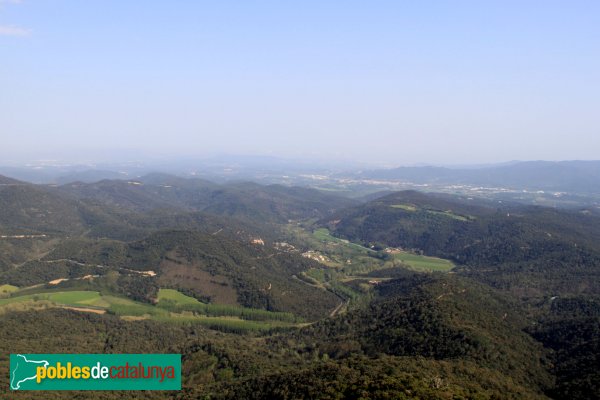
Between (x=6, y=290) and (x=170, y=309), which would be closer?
(x=170, y=309)

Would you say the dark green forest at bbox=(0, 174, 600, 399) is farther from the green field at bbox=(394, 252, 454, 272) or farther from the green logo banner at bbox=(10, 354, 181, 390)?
the green logo banner at bbox=(10, 354, 181, 390)

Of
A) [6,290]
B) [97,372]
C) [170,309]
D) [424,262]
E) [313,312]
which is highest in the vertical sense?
[97,372]

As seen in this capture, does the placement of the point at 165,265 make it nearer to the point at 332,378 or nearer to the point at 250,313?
the point at 250,313

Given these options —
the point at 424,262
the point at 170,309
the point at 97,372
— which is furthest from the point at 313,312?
the point at 424,262

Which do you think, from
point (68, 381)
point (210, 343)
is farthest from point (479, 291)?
point (68, 381)

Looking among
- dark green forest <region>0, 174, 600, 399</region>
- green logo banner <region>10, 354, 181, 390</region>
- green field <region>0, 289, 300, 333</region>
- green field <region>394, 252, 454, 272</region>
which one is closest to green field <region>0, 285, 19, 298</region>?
dark green forest <region>0, 174, 600, 399</region>

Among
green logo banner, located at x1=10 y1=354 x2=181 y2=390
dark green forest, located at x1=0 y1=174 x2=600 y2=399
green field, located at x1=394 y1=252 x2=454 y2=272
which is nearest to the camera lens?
green logo banner, located at x1=10 y1=354 x2=181 y2=390

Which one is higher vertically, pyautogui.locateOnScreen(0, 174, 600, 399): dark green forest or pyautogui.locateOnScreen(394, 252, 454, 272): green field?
pyautogui.locateOnScreen(0, 174, 600, 399): dark green forest

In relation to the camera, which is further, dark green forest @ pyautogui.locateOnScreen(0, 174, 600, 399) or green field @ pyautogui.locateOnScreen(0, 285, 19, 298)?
green field @ pyautogui.locateOnScreen(0, 285, 19, 298)

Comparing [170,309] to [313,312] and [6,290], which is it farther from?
[6,290]
